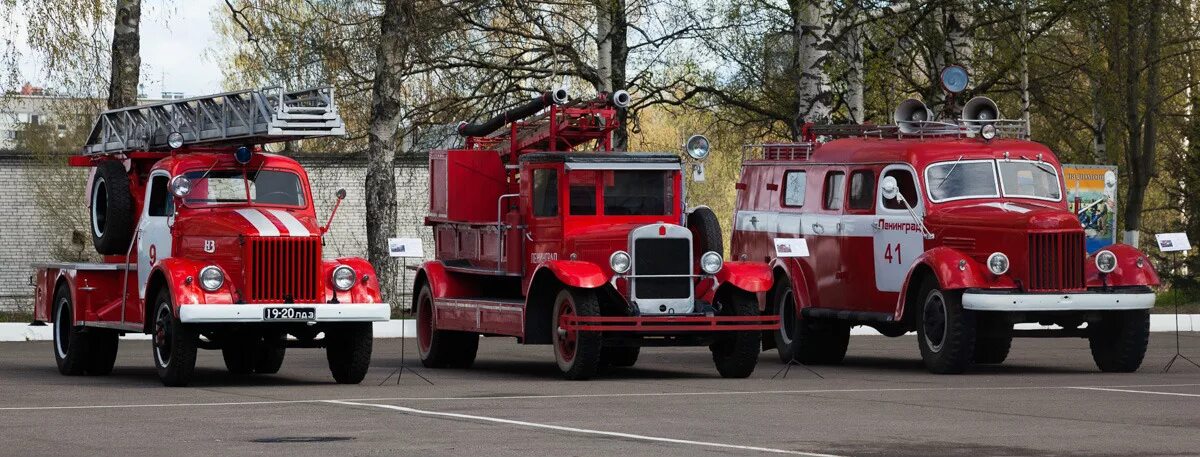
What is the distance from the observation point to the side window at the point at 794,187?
2342 centimetres

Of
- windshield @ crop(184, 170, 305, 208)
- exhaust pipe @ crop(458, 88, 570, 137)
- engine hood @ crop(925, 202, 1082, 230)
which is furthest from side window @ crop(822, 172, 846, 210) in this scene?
windshield @ crop(184, 170, 305, 208)

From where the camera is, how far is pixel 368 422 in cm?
1390

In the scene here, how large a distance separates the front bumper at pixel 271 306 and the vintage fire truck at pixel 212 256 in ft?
0.04

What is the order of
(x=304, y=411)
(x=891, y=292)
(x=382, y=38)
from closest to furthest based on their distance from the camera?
(x=304, y=411) → (x=891, y=292) → (x=382, y=38)

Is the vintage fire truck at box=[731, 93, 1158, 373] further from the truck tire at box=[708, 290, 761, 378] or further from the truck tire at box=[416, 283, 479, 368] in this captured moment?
the truck tire at box=[416, 283, 479, 368]

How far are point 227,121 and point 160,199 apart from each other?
103 cm

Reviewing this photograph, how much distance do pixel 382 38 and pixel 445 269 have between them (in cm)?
776

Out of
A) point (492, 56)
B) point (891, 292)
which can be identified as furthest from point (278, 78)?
point (891, 292)

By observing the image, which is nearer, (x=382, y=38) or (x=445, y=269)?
(x=445, y=269)

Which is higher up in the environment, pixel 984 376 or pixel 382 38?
pixel 382 38

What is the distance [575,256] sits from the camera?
20.2 metres

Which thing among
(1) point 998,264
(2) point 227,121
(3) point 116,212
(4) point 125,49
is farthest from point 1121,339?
(4) point 125,49

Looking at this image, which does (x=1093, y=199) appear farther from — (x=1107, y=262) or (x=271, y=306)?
(x=271, y=306)

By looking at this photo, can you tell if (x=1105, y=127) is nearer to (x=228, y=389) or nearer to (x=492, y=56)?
(x=492, y=56)
